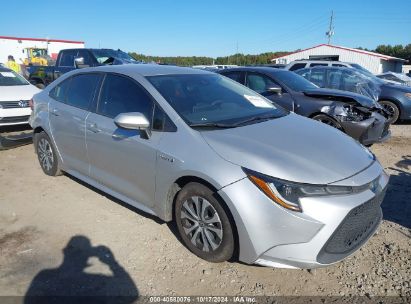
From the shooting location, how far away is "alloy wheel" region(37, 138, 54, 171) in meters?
5.05

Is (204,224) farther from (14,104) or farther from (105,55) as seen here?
(105,55)

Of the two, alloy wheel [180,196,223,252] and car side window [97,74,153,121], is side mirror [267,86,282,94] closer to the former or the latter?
car side window [97,74,153,121]

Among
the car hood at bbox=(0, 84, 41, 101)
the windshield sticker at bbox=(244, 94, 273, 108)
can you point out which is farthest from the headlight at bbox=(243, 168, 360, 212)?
the car hood at bbox=(0, 84, 41, 101)

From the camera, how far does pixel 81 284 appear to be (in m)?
2.89

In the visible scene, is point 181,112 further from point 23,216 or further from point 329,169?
point 23,216

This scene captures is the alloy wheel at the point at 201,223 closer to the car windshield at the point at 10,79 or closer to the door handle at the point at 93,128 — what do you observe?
the door handle at the point at 93,128

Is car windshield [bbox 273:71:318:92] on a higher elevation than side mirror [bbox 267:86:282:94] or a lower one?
higher

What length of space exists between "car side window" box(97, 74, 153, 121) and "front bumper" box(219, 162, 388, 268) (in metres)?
1.32

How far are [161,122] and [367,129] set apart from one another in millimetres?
4084

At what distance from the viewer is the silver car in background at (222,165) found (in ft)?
8.54

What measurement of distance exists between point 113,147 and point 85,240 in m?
0.96

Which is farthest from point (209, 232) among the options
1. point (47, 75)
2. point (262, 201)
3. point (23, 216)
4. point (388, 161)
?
point (47, 75)

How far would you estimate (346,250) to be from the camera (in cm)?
275

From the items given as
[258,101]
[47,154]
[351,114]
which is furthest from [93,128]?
[351,114]
